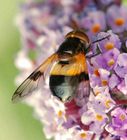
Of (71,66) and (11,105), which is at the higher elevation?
(71,66)

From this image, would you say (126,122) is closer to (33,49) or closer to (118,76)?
(118,76)

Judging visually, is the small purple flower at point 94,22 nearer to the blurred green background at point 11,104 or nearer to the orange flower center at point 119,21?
the orange flower center at point 119,21

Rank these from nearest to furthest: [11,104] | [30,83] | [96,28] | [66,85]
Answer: [66,85] → [30,83] → [96,28] → [11,104]

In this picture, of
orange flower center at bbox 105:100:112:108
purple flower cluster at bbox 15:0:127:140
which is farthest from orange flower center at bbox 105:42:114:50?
orange flower center at bbox 105:100:112:108

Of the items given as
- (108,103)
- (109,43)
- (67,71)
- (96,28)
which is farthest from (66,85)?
(96,28)

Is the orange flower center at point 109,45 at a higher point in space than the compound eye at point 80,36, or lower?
lower

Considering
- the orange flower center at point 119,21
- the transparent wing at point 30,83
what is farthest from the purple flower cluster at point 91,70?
the transparent wing at point 30,83

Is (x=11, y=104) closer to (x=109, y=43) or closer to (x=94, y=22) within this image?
(x=94, y=22)

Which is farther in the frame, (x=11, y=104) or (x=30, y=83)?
(x=11, y=104)
